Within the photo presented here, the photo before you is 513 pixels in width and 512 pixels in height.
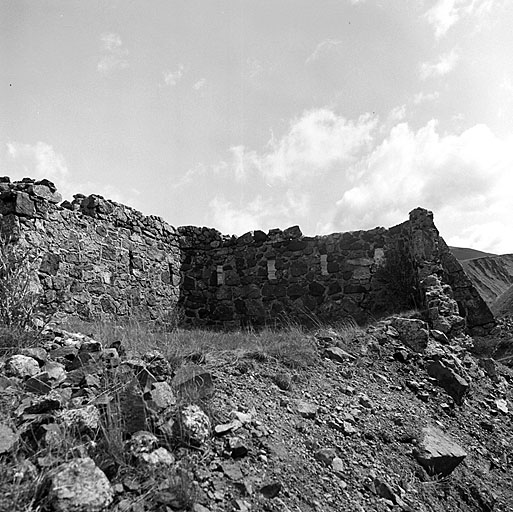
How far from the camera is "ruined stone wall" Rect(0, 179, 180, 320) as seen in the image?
652 cm

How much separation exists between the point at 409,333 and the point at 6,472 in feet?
14.6

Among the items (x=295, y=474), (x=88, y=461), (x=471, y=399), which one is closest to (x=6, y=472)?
(x=88, y=461)

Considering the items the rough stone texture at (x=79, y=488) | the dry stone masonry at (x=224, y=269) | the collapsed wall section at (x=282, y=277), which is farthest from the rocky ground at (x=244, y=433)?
the collapsed wall section at (x=282, y=277)

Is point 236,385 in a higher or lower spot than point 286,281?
lower

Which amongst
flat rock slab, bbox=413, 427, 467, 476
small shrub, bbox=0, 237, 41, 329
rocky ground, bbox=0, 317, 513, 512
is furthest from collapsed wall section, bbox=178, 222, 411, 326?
small shrub, bbox=0, 237, 41, 329

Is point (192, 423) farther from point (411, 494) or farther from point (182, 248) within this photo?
point (182, 248)

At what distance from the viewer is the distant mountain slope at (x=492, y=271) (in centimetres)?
2529

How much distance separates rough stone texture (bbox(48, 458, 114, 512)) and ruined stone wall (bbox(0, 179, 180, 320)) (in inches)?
197

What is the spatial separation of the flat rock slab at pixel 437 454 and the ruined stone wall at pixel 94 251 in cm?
544

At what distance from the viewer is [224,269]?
9.87 meters

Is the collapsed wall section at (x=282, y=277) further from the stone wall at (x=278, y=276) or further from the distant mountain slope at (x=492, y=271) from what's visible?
the distant mountain slope at (x=492, y=271)

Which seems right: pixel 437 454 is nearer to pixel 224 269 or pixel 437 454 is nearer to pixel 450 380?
pixel 450 380

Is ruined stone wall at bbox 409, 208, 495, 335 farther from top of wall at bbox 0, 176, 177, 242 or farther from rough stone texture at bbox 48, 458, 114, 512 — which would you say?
rough stone texture at bbox 48, 458, 114, 512

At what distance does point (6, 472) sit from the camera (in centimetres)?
196
